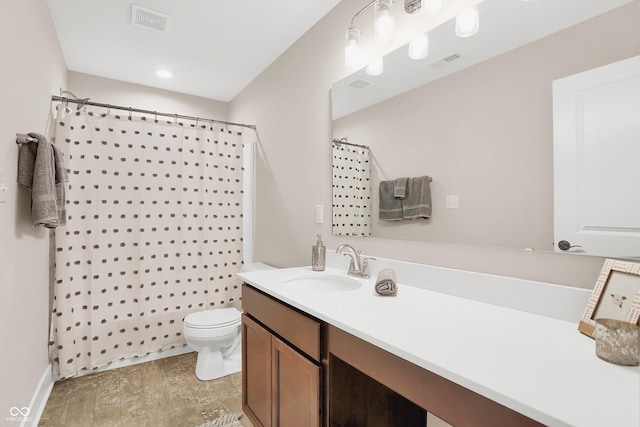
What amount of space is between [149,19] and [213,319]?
83.0 inches

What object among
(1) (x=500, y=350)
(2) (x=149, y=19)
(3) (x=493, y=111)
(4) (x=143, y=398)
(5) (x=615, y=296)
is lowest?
(4) (x=143, y=398)

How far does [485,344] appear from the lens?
838 millimetres

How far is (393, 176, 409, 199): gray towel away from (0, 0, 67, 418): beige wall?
1.71 m

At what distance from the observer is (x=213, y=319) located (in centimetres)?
234

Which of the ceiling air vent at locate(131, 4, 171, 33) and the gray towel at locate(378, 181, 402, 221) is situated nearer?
the gray towel at locate(378, 181, 402, 221)

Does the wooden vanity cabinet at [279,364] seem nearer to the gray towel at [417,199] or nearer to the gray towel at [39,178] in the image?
the gray towel at [417,199]

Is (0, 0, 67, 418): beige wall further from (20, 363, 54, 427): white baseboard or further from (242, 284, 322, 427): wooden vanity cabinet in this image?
(242, 284, 322, 427): wooden vanity cabinet

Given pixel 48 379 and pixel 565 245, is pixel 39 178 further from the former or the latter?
pixel 565 245

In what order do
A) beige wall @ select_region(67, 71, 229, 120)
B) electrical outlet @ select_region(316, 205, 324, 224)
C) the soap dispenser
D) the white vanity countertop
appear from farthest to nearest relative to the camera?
beige wall @ select_region(67, 71, 229, 120) → electrical outlet @ select_region(316, 205, 324, 224) → the soap dispenser → the white vanity countertop

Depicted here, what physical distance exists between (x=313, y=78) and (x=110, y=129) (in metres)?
1.57

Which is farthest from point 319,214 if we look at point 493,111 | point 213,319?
point 493,111

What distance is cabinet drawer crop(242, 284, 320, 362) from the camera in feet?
3.81

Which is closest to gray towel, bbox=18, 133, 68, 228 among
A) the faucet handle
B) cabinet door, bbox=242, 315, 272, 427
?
cabinet door, bbox=242, 315, 272, 427

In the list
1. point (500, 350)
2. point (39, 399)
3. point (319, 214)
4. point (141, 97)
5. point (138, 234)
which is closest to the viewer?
point (500, 350)
